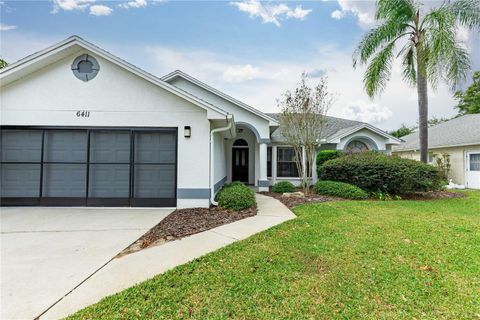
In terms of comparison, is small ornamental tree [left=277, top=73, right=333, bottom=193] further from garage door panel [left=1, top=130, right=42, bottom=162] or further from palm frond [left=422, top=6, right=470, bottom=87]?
garage door panel [left=1, top=130, right=42, bottom=162]

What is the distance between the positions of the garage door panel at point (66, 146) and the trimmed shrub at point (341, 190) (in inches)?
388

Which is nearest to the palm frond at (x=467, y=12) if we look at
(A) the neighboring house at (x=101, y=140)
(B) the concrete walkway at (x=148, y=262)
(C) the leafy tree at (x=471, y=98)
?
(A) the neighboring house at (x=101, y=140)

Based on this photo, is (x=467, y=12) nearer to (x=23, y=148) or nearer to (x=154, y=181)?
(x=154, y=181)

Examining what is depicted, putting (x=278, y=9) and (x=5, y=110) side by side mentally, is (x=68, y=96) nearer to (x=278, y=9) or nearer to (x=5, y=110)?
(x=5, y=110)

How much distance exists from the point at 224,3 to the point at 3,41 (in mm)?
9113

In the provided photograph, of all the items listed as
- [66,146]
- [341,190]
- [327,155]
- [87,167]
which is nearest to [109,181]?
[87,167]

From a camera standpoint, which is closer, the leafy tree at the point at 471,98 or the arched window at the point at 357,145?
the arched window at the point at 357,145

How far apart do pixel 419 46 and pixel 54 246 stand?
15.9 m

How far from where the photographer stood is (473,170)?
559 inches

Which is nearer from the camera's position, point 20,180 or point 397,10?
point 20,180

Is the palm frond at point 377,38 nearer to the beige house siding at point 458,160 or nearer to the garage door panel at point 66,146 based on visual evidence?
the beige house siding at point 458,160

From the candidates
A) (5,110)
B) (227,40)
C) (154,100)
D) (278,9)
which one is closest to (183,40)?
(227,40)

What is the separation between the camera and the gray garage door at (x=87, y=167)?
7.52m

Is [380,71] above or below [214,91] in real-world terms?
above
